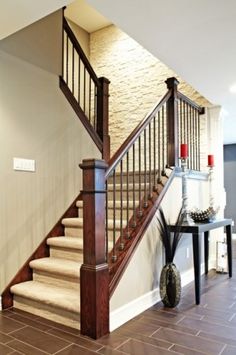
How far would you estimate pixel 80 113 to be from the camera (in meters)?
3.99

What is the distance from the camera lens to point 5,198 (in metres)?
2.98

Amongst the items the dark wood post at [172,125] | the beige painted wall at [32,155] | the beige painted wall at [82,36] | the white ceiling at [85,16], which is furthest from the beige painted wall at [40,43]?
the beige painted wall at [82,36]

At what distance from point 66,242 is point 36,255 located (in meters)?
0.37

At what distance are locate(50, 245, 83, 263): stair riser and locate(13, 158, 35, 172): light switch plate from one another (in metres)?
0.91

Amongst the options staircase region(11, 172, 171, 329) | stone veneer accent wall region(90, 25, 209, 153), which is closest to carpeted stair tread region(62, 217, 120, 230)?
staircase region(11, 172, 171, 329)

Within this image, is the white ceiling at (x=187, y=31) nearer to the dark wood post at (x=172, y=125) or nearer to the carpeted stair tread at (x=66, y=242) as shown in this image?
the dark wood post at (x=172, y=125)

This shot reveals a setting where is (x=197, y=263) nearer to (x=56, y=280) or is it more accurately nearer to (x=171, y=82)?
(x=56, y=280)

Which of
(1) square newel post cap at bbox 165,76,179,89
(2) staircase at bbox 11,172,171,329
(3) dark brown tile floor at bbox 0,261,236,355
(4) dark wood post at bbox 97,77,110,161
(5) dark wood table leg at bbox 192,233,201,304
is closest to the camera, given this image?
(3) dark brown tile floor at bbox 0,261,236,355

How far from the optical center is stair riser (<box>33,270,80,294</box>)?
2852 millimetres

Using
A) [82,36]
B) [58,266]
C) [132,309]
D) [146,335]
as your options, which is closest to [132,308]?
[132,309]

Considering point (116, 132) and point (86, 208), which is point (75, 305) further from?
point (116, 132)

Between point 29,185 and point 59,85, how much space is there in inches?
52.5

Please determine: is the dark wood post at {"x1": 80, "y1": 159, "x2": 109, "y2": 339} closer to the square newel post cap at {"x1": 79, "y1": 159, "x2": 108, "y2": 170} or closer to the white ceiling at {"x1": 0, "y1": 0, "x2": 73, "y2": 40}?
the square newel post cap at {"x1": 79, "y1": 159, "x2": 108, "y2": 170}

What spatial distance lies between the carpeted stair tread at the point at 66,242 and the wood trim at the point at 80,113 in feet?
4.79
